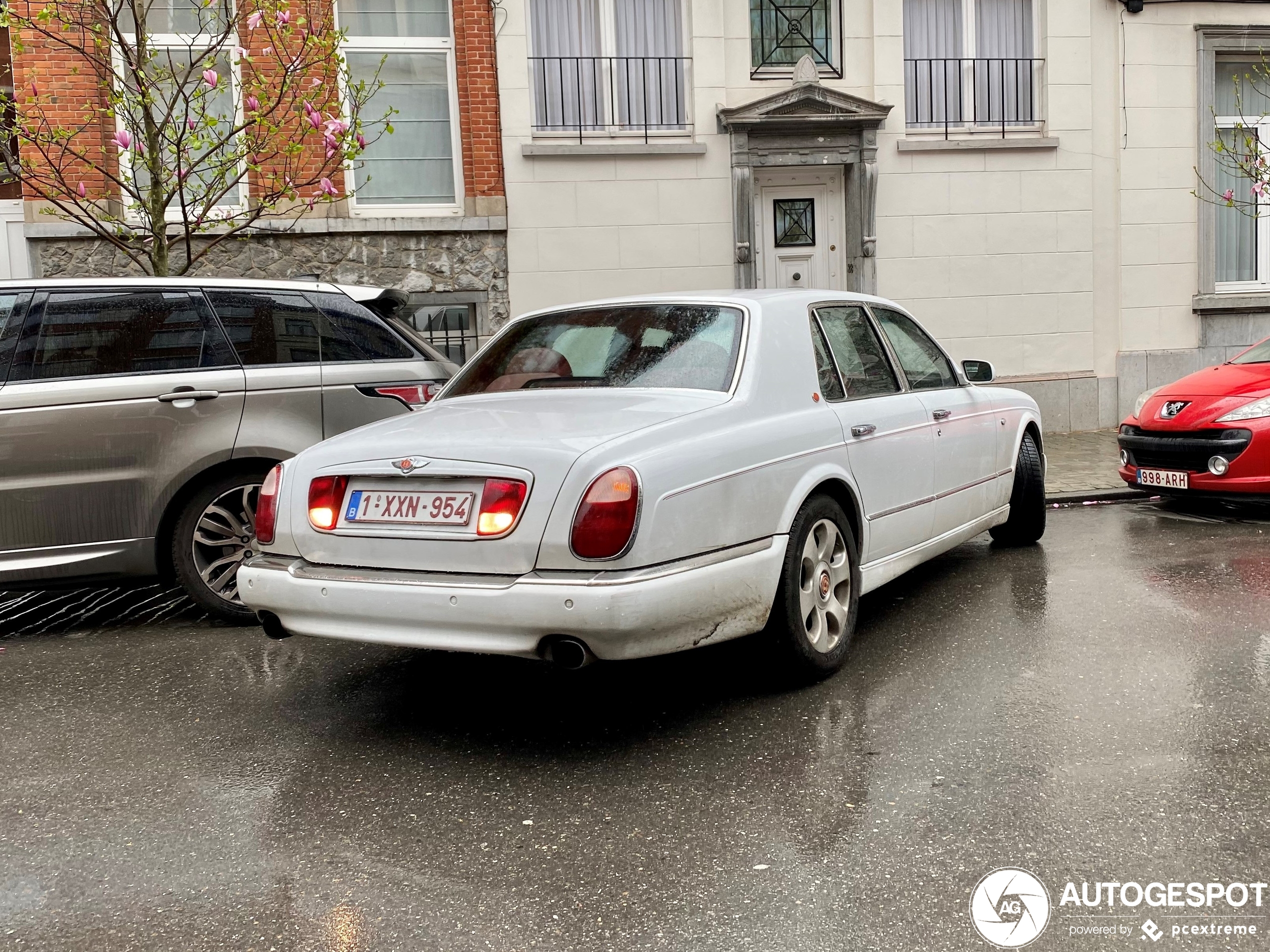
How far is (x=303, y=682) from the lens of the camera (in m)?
4.90

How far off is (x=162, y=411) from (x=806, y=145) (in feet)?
29.9

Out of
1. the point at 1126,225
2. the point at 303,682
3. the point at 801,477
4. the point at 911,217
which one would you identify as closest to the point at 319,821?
the point at 303,682

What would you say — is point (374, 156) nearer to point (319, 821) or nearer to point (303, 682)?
point (303, 682)

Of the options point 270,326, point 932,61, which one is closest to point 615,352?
point 270,326

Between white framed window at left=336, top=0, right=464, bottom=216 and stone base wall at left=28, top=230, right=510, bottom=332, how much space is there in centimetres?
42

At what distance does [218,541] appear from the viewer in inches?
232

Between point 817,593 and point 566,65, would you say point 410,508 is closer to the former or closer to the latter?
point 817,593

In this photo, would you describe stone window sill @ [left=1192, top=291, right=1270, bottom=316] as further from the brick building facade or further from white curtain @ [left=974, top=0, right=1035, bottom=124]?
the brick building facade

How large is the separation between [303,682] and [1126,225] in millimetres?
12224

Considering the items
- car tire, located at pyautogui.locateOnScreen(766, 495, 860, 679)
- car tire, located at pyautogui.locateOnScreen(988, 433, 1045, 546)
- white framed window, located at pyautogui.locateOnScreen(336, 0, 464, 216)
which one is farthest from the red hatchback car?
white framed window, located at pyautogui.locateOnScreen(336, 0, 464, 216)

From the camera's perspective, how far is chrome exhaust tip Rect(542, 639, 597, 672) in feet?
12.2

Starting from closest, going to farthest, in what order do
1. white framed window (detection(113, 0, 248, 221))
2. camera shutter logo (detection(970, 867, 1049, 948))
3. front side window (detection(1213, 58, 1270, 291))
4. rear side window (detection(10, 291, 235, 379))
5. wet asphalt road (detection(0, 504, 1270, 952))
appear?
camera shutter logo (detection(970, 867, 1049, 948)) → wet asphalt road (detection(0, 504, 1270, 952)) → rear side window (detection(10, 291, 235, 379)) → white framed window (detection(113, 0, 248, 221)) → front side window (detection(1213, 58, 1270, 291))

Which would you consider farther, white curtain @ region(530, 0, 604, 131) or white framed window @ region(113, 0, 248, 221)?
white curtain @ region(530, 0, 604, 131)

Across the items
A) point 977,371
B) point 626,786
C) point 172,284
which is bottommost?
point 626,786
